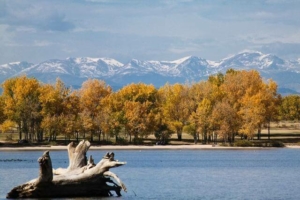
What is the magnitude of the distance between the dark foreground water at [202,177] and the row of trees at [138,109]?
26458 mm

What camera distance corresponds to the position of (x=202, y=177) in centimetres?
6406

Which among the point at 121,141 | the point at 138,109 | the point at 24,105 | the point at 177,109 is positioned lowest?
the point at 121,141

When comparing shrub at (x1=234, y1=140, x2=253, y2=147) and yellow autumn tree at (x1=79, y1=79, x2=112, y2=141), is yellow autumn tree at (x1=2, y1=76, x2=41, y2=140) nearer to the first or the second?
yellow autumn tree at (x1=79, y1=79, x2=112, y2=141)

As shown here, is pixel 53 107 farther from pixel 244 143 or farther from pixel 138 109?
pixel 244 143

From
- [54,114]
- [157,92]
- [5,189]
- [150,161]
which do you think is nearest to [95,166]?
[5,189]

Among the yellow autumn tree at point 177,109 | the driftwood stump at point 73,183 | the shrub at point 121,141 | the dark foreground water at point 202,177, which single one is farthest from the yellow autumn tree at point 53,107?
the driftwood stump at point 73,183

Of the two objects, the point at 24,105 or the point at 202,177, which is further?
the point at 24,105

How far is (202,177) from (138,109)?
61495mm

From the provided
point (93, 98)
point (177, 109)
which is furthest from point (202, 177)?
point (93, 98)

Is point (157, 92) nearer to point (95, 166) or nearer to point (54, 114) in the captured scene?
point (54, 114)

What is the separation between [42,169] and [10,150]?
231 ft

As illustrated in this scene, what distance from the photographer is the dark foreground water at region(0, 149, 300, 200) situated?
49.9 metres

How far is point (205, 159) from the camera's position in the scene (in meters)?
93.0

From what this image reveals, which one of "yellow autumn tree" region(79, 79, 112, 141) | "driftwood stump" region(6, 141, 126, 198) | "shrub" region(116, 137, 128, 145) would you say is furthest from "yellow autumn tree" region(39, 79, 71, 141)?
"driftwood stump" region(6, 141, 126, 198)
